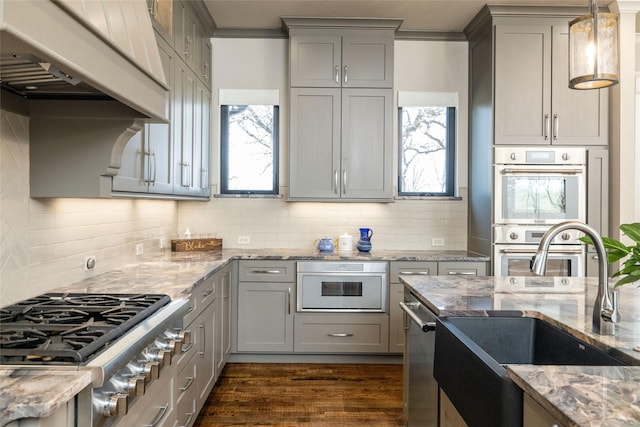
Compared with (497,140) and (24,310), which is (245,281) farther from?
(497,140)

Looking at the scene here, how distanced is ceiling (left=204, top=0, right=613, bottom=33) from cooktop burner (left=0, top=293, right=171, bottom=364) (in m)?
2.78

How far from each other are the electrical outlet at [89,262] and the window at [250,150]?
1.92m

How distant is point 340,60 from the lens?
13.3ft

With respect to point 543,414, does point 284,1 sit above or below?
above

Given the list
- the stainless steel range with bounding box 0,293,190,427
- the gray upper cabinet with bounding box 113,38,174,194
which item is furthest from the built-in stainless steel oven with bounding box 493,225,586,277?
the stainless steel range with bounding box 0,293,190,427

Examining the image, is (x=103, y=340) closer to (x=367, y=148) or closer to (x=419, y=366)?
(x=419, y=366)

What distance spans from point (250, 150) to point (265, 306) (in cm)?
155

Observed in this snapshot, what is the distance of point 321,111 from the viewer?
4.06 m

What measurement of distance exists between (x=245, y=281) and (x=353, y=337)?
103cm

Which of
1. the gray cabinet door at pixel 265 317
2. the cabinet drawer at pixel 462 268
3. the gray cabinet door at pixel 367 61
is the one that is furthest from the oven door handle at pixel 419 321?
the gray cabinet door at pixel 367 61

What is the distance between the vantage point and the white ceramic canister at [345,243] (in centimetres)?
415

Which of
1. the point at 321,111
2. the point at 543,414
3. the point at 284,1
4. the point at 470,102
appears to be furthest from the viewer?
the point at 470,102

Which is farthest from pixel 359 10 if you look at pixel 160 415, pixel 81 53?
pixel 160 415

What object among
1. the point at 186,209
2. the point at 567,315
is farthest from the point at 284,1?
the point at 567,315
